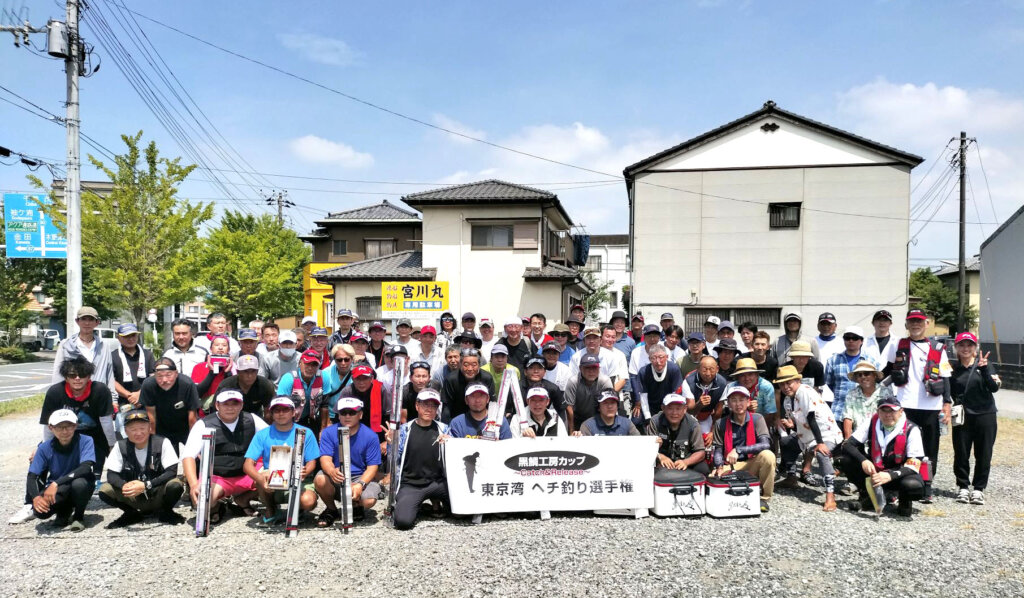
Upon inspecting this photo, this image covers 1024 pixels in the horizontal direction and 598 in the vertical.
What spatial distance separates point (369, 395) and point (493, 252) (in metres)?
17.2

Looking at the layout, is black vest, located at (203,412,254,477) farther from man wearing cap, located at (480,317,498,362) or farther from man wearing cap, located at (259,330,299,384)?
man wearing cap, located at (480,317,498,362)

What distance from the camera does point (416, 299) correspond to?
1847cm

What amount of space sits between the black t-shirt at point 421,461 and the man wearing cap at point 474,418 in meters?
0.30

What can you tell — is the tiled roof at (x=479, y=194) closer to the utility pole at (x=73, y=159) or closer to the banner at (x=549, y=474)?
the utility pole at (x=73, y=159)

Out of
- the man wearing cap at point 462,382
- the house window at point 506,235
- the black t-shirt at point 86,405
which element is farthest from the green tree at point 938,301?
the black t-shirt at point 86,405

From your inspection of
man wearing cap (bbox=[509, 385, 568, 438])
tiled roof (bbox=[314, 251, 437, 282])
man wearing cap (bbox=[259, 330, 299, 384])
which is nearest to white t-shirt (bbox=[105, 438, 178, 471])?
man wearing cap (bbox=[259, 330, 299, 384])

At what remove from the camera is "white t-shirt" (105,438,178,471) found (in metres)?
5.66

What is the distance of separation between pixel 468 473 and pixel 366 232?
28.0m

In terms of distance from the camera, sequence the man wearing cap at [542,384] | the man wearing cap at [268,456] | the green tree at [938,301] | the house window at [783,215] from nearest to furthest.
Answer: the man wearing cap at [268,456] < the man wearing cap at [542,384] < the house window at [783,215] < the green tree at [938,301]

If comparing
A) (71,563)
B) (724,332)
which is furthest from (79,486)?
(724,332)

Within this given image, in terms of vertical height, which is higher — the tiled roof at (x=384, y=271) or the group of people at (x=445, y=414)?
the tiled roof at (x=384, y=271)

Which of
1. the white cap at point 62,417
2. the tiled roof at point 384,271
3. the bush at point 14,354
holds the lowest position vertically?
the bush at point 14,354

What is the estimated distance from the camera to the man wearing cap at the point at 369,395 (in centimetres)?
649

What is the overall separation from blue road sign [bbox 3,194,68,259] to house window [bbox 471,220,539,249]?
13753 mm
